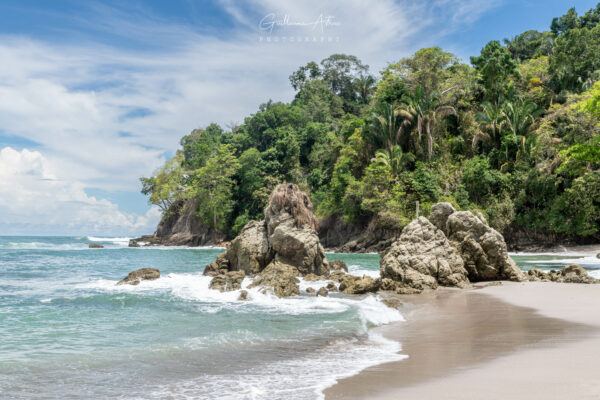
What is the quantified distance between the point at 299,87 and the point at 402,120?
37537 millimetres

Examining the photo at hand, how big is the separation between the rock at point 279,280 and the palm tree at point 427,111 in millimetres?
25056

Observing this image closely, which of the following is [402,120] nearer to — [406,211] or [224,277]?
[406,211]

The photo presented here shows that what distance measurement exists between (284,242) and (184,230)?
4355 centimetres

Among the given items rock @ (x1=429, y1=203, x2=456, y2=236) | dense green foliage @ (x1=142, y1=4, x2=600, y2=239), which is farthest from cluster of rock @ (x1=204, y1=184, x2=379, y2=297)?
dense green foliage @ (x1=142, y1=4, x2=600, y2=239)

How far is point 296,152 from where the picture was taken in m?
49.9

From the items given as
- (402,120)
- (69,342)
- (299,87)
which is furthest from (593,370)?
(299,87)

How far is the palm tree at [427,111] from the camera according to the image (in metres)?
36.2

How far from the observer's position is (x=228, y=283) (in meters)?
14.2

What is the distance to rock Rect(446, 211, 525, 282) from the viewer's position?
1379cm

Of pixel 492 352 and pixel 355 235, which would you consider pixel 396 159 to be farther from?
pixel 492 352

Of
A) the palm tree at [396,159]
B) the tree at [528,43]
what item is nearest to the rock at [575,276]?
the palm tree at [396,159]

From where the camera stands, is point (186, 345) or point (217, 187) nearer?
point (186, 345)

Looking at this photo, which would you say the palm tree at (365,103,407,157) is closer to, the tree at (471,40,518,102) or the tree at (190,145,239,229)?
the tree at (471,40,518,102)

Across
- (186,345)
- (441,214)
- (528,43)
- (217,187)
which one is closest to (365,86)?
(528,43)
